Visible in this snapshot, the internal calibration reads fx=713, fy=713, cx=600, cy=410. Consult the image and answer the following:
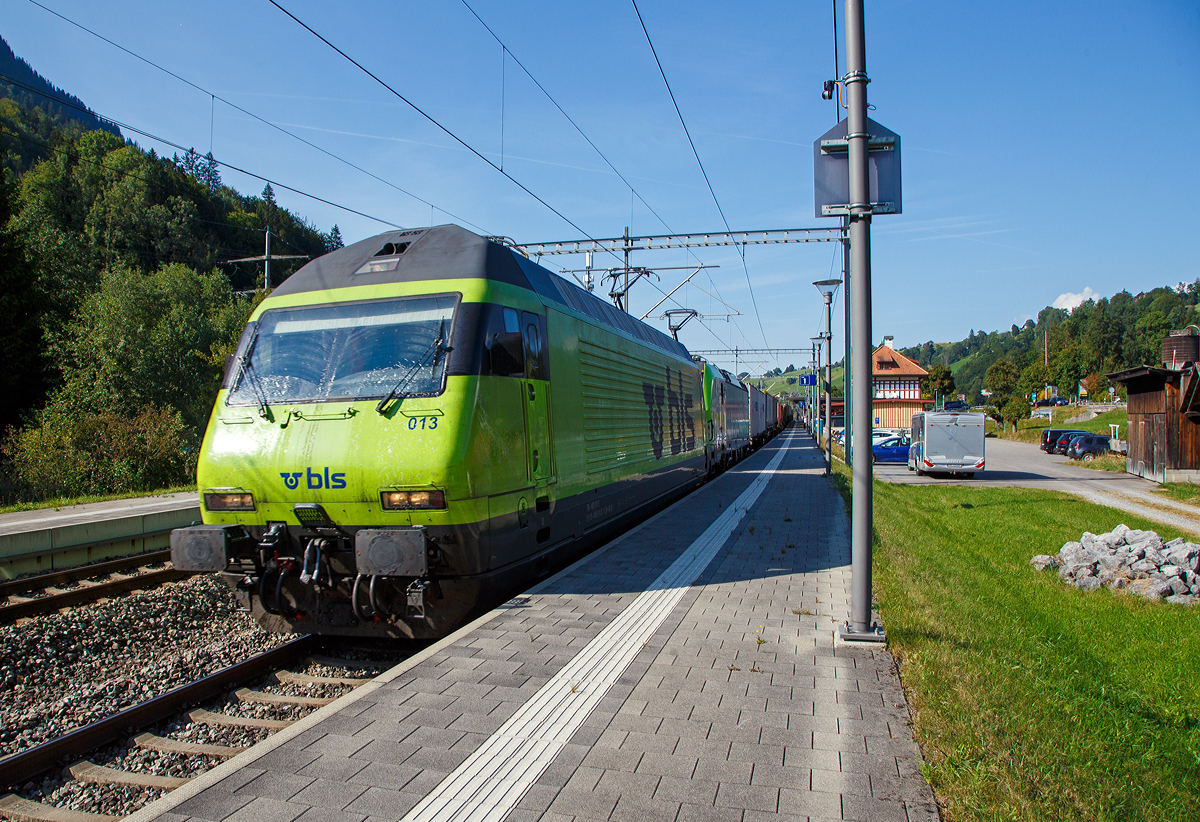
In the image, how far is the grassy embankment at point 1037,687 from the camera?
125 inches

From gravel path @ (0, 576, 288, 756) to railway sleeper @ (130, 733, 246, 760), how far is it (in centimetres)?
104

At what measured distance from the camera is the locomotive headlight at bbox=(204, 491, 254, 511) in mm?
5715

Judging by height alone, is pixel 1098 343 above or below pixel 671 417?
above

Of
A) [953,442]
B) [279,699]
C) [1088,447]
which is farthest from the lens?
[1088,447]

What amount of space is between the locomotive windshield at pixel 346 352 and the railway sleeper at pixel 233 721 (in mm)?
2380

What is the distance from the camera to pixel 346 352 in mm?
5977

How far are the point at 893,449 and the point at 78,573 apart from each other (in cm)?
3163

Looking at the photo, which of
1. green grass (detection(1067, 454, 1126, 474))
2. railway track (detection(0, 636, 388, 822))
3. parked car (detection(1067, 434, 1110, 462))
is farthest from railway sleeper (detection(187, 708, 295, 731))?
parked car (detection(1067, 434, 1110, 462))

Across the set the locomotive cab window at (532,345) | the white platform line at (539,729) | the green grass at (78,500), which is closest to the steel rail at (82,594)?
the locomotive cab window at (532,345)

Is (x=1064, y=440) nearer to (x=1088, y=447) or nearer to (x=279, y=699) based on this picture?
(x=1088, y=447)

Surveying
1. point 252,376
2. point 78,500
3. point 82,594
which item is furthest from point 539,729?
point 78,500

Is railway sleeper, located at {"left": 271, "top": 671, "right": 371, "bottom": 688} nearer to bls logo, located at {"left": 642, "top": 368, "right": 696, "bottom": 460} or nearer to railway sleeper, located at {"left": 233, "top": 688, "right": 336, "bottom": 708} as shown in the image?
railway sleeper, located at {"left": 233, "top": 688, "right": 336, "bottom": 708}

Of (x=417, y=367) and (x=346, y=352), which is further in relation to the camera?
(x=346, y=352)

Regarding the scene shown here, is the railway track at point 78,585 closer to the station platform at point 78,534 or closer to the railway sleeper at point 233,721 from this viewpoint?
the station platform at point 78,534
